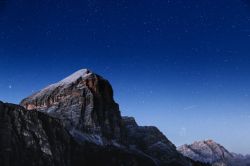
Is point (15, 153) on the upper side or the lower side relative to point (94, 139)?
→ lower

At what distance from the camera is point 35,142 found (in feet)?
415

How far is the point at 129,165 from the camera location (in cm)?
18062

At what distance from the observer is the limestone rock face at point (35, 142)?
116 meters

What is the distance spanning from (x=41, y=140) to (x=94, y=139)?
199 feet

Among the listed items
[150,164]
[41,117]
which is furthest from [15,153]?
[150,164]

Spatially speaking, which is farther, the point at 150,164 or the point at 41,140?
the point at 150,164

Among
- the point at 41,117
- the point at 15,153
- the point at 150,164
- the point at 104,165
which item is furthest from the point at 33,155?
the point at 150,164

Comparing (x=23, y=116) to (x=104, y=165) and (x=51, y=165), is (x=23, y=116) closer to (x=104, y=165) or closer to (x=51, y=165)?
(x=51, y=165)

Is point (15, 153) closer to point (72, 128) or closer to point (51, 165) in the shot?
point (51, 165)

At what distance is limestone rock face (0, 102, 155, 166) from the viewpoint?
11576 centimetres

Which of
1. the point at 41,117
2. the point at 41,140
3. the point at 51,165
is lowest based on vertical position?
the point at 51,165

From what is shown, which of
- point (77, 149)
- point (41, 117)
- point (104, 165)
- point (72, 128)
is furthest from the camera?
point (72, 128)

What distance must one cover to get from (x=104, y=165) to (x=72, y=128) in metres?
26.6

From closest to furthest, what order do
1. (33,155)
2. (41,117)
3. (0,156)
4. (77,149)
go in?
(0,156)
(33,155)
(41,117)
(77,149)
